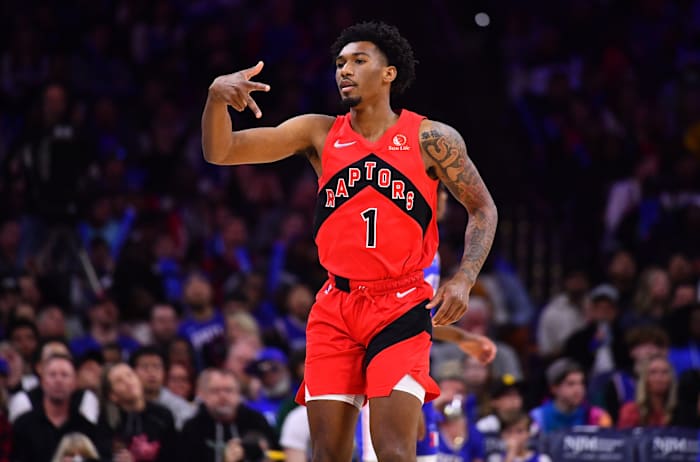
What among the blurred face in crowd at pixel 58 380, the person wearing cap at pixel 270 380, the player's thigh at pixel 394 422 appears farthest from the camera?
the person wearing cap at pixel 270 380

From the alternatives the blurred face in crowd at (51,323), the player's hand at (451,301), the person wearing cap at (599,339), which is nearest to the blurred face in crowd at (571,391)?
the person wearing cap at (599,339)

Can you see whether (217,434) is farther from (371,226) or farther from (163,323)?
(371,226)

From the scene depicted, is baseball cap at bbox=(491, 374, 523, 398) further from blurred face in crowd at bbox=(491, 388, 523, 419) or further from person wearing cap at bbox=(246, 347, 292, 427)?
person wearing cap at bbox=(246, 347, 292, 427)

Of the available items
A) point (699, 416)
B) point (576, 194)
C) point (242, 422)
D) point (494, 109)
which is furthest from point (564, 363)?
point (494, 109)

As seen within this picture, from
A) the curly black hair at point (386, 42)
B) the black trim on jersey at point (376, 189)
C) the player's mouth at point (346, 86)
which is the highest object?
the curly black hair at point (386, 42)

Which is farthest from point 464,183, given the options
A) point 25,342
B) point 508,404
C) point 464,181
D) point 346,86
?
point 25,342

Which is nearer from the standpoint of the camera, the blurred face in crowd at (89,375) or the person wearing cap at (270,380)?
the blurred face in crowd at (89,375)

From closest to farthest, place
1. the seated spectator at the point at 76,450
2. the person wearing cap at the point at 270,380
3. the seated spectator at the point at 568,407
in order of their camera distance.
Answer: the seated spectator at the point at 76,450 → the seated spectator at the point at 568,407 → the person wearing cap at the point at 270,380

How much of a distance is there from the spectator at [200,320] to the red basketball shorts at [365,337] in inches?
255

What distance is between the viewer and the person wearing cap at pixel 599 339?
12.9m

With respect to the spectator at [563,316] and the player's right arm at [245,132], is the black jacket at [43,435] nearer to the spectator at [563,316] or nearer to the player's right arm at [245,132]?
the player's right arm at [245,132]

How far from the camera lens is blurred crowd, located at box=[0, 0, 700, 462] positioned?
10344 millimetres

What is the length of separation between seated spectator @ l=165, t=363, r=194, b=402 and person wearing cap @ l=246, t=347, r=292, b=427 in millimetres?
584

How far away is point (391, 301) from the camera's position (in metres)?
6.27
